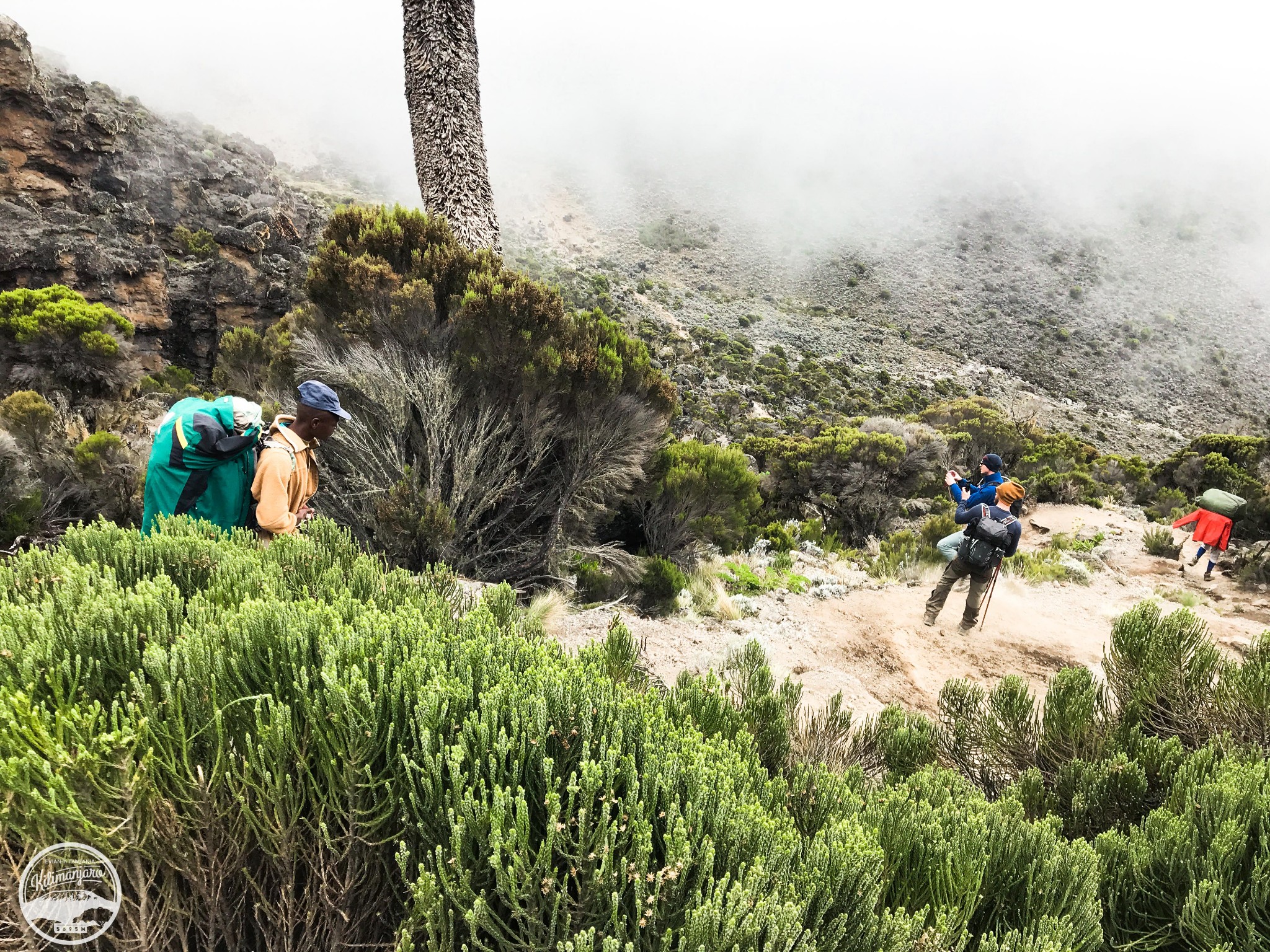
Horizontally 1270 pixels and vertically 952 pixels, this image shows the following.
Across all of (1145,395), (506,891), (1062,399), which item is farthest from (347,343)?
(1145,395)

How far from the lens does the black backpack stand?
244 inches

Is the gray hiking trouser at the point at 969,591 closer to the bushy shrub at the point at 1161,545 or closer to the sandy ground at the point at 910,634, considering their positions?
the sandy ground at the point at 910,634

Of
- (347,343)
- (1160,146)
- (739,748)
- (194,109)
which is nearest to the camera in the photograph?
(739,748)

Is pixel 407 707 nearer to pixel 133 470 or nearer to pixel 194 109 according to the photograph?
pixel 133 470

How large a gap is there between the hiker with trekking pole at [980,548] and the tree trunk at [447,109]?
599 centimetres

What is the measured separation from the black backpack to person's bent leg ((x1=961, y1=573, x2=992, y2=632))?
15 cm

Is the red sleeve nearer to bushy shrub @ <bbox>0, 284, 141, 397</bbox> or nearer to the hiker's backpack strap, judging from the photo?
the hiker's backpack strap

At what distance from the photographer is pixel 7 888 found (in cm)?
99

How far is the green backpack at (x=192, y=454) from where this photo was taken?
2.60m

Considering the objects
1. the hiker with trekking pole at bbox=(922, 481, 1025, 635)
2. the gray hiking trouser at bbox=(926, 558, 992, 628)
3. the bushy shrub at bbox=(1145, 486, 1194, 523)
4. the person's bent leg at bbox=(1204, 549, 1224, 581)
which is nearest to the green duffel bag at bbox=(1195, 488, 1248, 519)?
the person's bent leg at bbox=(1204, 549, 1224, 581)

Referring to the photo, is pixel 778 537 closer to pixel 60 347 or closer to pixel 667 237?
pixel 60 347

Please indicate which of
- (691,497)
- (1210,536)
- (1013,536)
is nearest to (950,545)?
(1013,536)

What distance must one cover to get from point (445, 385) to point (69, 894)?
15.2 feet

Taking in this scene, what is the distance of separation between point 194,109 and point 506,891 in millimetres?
95888
